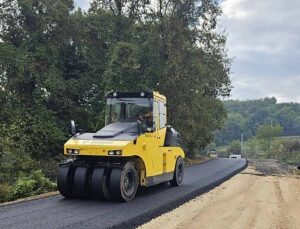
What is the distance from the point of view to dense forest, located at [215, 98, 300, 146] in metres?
115

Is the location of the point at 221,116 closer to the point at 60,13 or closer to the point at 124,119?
the point at 60,13

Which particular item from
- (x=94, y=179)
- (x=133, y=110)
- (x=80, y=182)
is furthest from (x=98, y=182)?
(x=133, y=110)

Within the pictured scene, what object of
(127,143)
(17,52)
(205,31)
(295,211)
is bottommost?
(295,211)

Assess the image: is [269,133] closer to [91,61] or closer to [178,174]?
[91,61]

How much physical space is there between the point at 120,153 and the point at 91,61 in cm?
1889

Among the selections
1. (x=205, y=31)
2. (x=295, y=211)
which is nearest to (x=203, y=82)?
(x=205, y=31)

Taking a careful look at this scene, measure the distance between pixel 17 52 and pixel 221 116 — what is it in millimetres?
21933

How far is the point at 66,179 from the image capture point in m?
9.94

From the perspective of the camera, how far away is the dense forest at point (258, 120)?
376ft

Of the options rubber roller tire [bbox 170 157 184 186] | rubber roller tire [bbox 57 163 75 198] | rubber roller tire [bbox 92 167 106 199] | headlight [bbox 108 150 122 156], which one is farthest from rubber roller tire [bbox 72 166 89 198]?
rubber roller tire [bbox 170 157 184 186]

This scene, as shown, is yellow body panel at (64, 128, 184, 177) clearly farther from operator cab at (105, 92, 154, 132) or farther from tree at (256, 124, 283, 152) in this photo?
tree at (256, 124, 283, 152)

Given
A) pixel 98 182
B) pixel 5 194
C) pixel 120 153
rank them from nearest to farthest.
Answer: pixel 120 153, pixel 98 182, pixel 5 194

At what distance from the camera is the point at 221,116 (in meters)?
39.4

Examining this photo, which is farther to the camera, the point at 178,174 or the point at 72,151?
the point at 178,174
